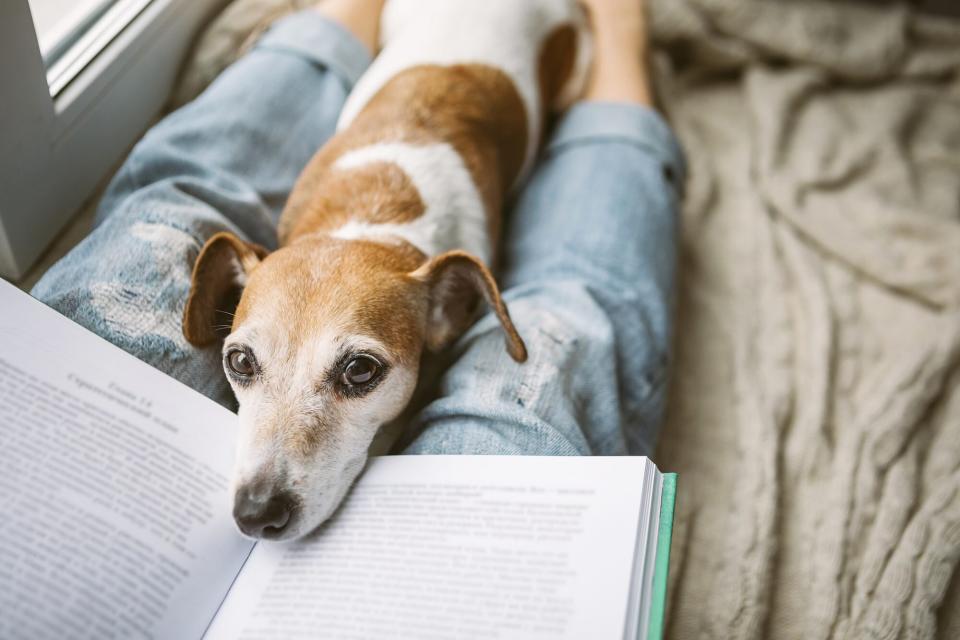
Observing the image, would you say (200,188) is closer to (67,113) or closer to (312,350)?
(67,113)

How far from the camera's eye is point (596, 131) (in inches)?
74.9

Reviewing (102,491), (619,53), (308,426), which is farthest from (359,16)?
(102,491)

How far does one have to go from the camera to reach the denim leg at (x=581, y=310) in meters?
1.24

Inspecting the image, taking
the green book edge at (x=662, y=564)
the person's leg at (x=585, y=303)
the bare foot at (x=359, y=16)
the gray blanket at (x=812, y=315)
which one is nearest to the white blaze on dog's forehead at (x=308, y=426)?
the person's leg at (x=585, y=303)

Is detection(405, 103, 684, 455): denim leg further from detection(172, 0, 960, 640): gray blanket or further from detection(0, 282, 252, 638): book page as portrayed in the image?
detection(0, 282, 252, 638): book page

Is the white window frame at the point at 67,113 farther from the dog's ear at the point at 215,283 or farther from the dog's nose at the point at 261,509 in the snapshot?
the dog's nose at the point at 261,509

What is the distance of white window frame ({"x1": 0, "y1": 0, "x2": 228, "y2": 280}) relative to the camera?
4.26 ft

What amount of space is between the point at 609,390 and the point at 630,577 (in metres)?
0.47

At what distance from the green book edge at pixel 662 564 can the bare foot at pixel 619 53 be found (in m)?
1.23

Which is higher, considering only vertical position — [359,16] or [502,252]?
[359,16]

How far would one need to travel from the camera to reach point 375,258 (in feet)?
4.16

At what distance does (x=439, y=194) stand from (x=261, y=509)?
735 millimetres

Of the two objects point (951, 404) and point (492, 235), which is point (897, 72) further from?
point (492, 235)

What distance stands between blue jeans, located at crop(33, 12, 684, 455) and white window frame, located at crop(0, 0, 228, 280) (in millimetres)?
117
